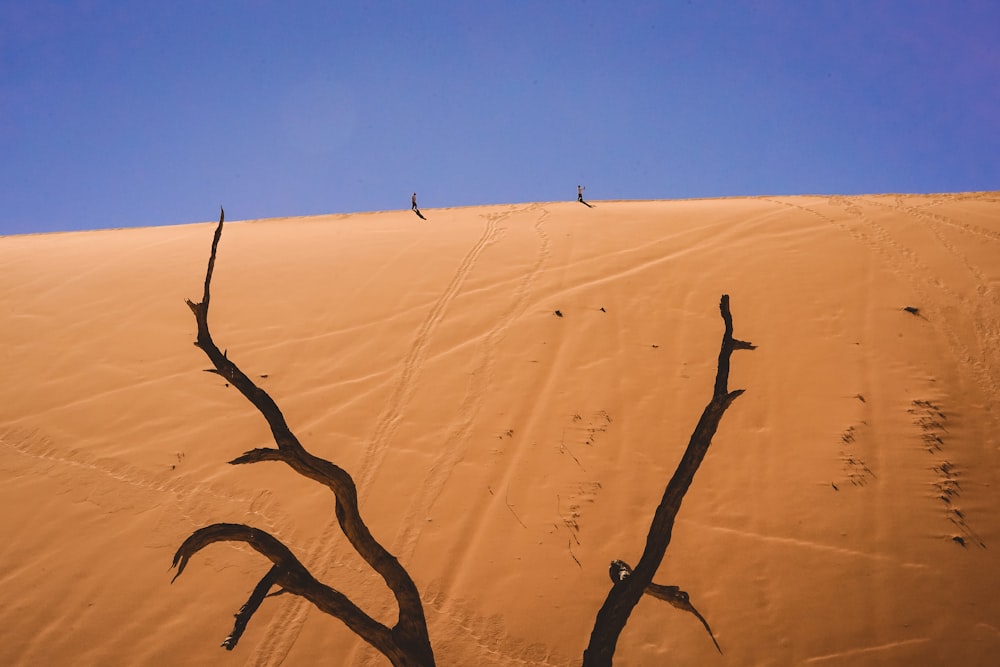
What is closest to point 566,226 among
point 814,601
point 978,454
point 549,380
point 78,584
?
point 549,380

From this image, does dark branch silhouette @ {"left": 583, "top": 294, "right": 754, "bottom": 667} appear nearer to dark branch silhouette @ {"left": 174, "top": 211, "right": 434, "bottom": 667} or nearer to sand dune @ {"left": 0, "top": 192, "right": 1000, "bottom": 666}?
dark branch silhouette @ {"left": 174, "top": 211, "right": 434, "bottom": 667}

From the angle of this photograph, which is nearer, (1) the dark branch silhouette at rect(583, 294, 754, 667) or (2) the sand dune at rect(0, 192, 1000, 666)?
(1) the dark branch silhouette at rect(583, 294, 754, 667)

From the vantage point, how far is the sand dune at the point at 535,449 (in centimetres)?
482

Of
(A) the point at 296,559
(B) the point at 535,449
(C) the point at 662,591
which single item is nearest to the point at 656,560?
(C) the point at 662,591

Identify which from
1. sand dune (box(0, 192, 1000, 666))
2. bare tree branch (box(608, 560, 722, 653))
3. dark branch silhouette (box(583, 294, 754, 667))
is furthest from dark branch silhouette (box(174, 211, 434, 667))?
sand dune (box(0, 192, 1000, 666))

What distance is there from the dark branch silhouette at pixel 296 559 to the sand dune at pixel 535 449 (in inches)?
80.2

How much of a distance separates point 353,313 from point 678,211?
823cm

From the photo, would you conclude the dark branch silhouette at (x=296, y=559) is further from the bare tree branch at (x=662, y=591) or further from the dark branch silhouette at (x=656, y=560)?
the bare tree branch at (x=662, y=591)

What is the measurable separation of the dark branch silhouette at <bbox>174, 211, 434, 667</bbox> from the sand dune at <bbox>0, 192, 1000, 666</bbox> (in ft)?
6.68

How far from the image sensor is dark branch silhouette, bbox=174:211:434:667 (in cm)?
246

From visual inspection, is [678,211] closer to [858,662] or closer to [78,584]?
[858,662]

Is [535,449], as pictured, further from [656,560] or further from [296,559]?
[296,559]

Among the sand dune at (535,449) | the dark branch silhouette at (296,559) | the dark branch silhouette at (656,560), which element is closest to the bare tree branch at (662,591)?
the dark branch silhouette at (656,560)

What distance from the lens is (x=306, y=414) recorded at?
24.2 ft
